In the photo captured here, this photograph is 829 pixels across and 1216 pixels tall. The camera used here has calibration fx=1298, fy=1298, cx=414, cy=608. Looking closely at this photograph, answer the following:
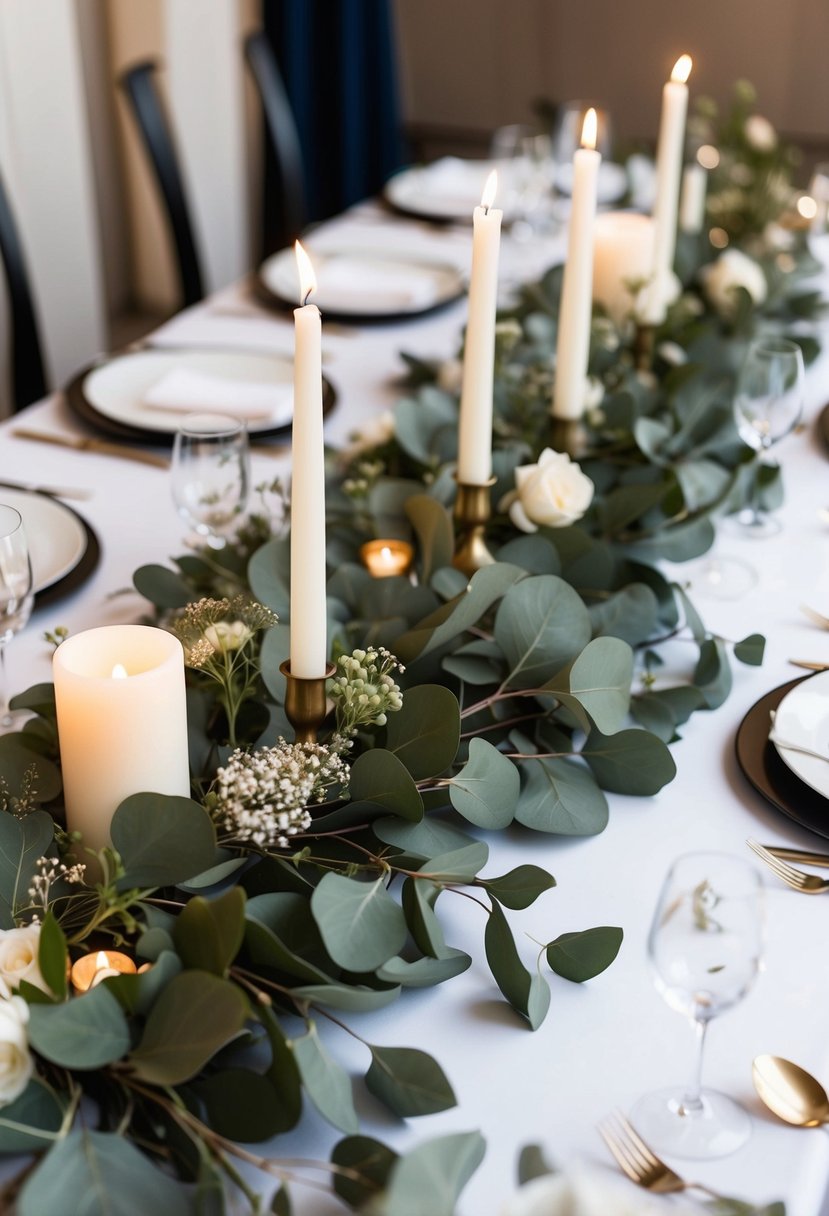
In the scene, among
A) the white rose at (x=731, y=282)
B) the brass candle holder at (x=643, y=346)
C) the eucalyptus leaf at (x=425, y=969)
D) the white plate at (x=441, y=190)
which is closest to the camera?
the eucalyptus leaf at (x=425, y=969)

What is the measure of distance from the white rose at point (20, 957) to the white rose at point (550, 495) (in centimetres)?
65

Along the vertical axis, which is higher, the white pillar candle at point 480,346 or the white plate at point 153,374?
the white pillar candle at point 480,346

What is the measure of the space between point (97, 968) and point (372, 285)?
5.45ft

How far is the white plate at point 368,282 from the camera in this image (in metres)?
2.15

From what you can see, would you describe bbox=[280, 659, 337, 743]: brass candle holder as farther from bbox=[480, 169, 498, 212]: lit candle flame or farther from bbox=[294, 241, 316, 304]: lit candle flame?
bbox=[480, 169, 498, 212]: lit candle flame

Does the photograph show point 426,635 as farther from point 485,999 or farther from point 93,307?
point 93,307

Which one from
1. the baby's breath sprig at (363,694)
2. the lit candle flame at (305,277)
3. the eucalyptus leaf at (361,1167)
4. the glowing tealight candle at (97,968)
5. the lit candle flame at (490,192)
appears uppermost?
the lit candle flame at (305,277)

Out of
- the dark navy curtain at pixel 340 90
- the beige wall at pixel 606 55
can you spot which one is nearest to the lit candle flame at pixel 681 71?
the dark navy curtain at pixel 340 90

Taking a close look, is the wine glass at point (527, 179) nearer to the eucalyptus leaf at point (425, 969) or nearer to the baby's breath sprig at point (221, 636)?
the baby's breath sprig at point (221, 636)

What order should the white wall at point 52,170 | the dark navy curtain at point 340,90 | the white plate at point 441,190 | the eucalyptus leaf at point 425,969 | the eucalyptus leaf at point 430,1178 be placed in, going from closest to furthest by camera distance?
the eucalyptus leaf at point 430,1178, the eucalyptus leaf at point 425,969, the white plate at point 441,190, the white wall at point 52,170, the dark navy curtain at point 340,90

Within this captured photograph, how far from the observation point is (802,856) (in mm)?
962

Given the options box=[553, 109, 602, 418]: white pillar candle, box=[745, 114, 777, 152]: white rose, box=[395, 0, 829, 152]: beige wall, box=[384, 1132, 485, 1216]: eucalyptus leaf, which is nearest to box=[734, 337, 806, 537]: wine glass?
box=[553, 109, 602, 418]: white pillar candle

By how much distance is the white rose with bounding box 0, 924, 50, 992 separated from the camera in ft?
2.33

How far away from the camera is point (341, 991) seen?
28.3 inches
